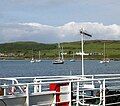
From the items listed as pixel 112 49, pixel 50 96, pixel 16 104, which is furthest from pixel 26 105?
pixel 112 49

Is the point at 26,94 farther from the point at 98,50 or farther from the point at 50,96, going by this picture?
the point at 98,50

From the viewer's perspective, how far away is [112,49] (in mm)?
188875

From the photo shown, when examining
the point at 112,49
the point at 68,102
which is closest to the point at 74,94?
the point at 68,102

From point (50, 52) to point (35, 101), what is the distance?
183 meters

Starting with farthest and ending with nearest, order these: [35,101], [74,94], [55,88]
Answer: [74,94] < [55,88] < [35,101]

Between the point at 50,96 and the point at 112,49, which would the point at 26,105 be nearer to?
the point at 50,96

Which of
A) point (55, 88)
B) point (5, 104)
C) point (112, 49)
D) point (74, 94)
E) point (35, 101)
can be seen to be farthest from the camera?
point (112, 49)

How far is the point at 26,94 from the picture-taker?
975 centimetres

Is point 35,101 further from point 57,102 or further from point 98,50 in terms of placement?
point 98,50

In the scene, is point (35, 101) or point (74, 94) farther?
point (74, 94)

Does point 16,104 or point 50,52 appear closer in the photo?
point 16,104

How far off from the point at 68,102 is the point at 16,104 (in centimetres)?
176

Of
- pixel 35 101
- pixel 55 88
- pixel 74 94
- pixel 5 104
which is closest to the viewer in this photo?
pixel 5 104

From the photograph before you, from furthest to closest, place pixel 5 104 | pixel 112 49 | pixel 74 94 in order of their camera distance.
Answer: pixel 112 49 → pixel 74 94 → pixel 5 104
